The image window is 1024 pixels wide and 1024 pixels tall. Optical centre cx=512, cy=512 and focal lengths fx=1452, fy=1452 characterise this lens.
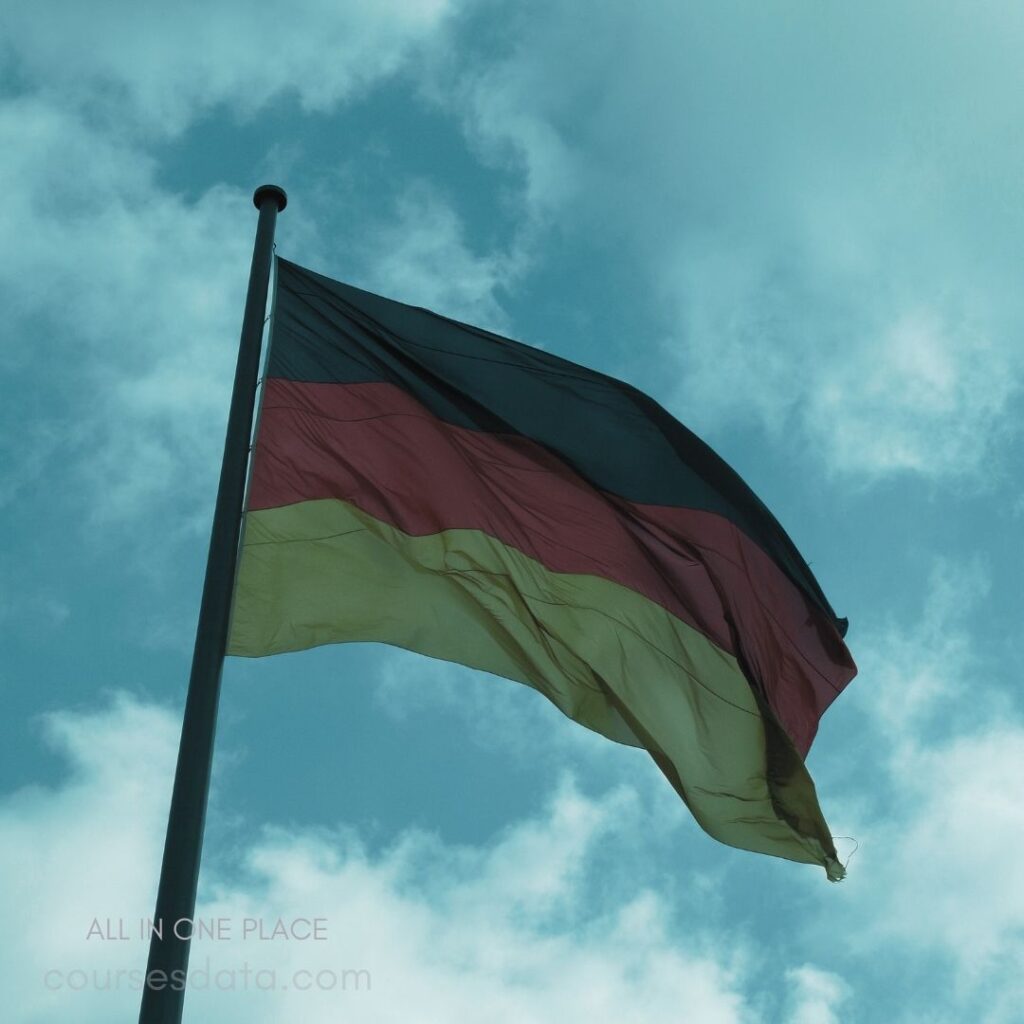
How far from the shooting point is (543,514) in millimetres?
11203

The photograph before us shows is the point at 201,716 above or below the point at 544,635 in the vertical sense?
below

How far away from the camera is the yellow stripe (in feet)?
30.7

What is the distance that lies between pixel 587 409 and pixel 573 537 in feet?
4.73

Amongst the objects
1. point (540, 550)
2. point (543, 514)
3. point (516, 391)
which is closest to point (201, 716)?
point (540, 550)

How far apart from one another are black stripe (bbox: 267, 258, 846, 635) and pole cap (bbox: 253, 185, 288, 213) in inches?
18.9

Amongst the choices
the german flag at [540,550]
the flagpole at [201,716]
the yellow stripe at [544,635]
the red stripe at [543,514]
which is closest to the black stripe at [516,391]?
the german flag at [540,550]

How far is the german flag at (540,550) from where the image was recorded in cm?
977

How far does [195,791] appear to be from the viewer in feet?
24.1

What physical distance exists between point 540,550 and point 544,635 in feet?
2.25

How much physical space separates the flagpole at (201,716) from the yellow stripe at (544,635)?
1.68 feet

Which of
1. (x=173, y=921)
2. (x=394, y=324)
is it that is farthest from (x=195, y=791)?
(x=394, y=324)

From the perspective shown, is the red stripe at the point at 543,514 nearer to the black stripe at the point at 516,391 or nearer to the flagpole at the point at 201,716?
the black stripe at the point at 516,391

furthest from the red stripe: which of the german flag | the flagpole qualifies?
the flagpole

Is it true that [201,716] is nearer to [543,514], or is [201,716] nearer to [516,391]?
[543,514]
